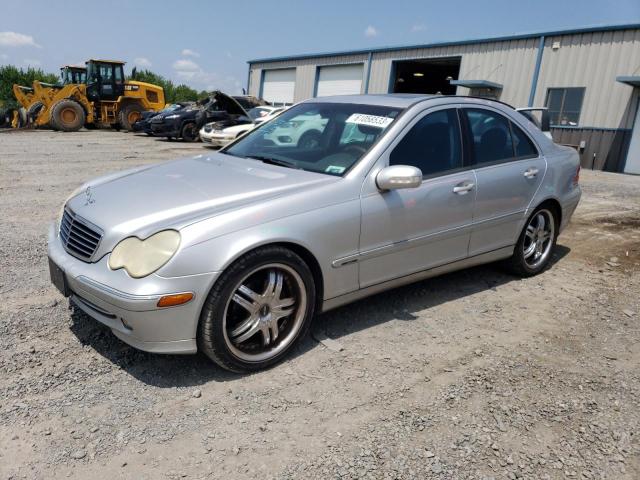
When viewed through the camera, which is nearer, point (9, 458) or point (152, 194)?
point (9, 458)

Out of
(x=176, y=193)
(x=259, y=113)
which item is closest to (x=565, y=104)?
(x=259, y=113)

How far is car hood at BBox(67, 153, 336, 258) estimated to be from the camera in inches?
111

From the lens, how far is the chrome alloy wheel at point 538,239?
187 inches

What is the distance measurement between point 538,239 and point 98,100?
71.4ft

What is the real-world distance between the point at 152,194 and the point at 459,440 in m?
2.20

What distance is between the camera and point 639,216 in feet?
27.3

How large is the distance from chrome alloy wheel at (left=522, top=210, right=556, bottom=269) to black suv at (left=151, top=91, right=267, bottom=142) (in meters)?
14.4

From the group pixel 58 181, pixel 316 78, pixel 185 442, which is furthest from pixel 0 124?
pixel 185 442

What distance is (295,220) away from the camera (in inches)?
118

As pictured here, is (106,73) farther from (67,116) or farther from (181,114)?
(181,114)

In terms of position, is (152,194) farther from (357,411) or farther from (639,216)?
(639,216)

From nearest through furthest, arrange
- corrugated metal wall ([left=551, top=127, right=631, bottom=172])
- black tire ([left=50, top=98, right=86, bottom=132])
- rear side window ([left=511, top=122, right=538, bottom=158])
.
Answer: rear side window ([left=511, top=122, right=538, bottom=158])
corrugated metal wall ([left=551, top=127, right=631, bottom=172])
black tire ([left=50, top=98, right=86, bottom=132])

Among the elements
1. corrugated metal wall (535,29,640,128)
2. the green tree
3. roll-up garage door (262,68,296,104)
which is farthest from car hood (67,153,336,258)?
the green tree

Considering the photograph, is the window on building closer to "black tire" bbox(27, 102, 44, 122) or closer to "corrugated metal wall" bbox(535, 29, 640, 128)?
"corrugated metal wall" bbox(535, 29, 640, 128)
